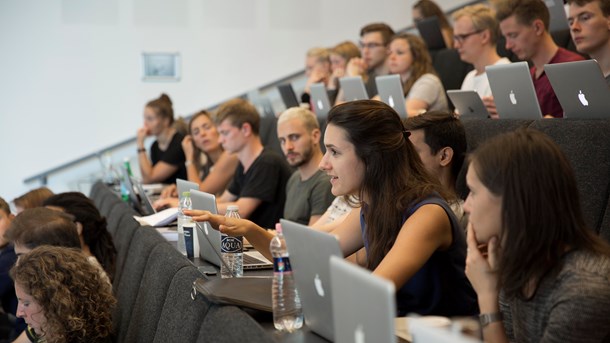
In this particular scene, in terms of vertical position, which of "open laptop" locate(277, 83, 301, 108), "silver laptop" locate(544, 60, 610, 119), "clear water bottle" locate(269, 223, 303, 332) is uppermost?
"silver laptop" locate(544, 60, 610, 119)

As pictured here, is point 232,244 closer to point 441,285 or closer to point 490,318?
point 441,285

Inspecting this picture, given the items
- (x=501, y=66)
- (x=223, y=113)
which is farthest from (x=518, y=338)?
(x=223, y=113)

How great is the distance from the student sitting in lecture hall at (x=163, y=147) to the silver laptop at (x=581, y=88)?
3750mm

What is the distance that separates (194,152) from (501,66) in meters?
3.24

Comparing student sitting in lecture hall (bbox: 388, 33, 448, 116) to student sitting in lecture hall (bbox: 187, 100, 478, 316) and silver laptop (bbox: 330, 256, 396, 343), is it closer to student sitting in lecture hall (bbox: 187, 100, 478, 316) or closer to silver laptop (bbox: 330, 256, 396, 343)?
student sitting in lecture hall (bbox: 187, 100, 478, 316)

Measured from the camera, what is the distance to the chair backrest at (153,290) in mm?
2381

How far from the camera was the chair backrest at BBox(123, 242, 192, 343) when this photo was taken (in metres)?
2.38

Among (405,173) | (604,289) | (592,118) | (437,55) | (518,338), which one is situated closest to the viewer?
(604,289)

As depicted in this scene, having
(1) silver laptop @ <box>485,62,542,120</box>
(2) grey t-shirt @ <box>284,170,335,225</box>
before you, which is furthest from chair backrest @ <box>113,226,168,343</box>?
(1) silver laptop @ <box>485,62,542,120</box>

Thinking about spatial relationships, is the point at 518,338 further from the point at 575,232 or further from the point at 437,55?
the point at 437,55

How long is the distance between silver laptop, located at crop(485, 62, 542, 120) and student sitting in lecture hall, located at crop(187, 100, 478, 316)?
2.48 ft

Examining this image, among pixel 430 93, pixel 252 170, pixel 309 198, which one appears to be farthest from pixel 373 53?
pixel 309 198

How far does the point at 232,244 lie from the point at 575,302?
116 cm

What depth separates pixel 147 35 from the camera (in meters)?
8.16
